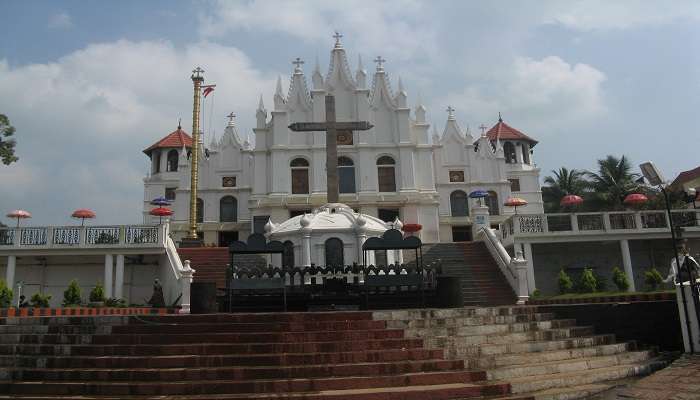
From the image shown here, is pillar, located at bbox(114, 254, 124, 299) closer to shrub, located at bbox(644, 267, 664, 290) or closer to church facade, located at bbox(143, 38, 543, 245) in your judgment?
church facade, located at bbox(143, 38, 543, 245)

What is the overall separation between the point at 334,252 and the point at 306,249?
44.0 inches

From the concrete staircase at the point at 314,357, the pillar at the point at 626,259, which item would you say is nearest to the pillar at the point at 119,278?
the concrete staircase at the point at 314,357

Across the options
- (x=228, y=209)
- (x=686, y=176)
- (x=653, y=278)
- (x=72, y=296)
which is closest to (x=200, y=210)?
(x=228, y=209)

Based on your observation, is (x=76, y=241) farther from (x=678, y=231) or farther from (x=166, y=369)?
(x=678, y=231)

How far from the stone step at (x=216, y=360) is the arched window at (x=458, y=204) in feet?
105

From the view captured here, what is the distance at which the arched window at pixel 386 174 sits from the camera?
40250 mm

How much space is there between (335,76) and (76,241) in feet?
74.8

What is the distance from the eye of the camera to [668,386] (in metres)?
9.16

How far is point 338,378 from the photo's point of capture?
31.1 feet

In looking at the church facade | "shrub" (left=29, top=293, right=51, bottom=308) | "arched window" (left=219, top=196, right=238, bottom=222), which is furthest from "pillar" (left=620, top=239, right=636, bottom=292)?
"shrub" (left=29, top=293, right=51, bottom=308)

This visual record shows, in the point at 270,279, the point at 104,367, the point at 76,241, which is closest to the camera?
the point at 104,367

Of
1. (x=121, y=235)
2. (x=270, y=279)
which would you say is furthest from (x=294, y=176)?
(x=270, y=279)

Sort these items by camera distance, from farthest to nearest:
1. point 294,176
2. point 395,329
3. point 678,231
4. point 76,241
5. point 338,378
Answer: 1. point 294,176
2. point 76,241
3. point 678,231
4. point 395,329
5. point 338,378

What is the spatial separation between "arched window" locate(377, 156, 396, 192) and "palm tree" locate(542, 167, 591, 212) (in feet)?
68.7
